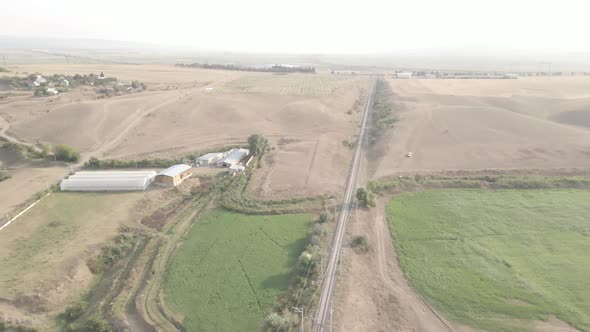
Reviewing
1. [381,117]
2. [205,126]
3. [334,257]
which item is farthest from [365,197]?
[381,117]

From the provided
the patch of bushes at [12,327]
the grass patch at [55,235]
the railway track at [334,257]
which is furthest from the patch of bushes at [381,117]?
the patch of bushes at [12,327]

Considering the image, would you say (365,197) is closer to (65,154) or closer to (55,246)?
(55,246)

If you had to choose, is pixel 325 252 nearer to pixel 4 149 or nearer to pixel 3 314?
pixel 3 314

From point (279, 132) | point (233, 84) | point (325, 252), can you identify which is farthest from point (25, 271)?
point (233, 84)

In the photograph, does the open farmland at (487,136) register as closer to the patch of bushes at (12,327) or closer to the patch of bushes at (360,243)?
the patch of bushes at (360,243)

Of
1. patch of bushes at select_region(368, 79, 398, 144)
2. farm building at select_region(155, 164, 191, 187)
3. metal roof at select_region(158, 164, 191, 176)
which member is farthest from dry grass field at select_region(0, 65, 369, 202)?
farm building at select_region(155, 164, 191, 187)

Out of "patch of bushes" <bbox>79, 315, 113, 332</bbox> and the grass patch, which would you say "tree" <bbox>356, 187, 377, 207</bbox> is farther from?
"patch of bushes" <bbox>79, 315, 113, 332</bbox>
